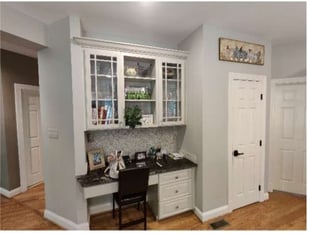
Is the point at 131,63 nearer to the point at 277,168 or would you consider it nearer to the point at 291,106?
the point at 291,106

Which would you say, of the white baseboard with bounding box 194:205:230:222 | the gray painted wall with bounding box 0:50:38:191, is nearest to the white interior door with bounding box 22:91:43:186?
the gray painted wall with bounding box 0:50:38:191

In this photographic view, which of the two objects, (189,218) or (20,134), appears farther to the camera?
(20,134)

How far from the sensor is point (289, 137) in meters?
3.13

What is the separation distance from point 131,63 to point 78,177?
169 cm

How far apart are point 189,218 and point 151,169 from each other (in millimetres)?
873

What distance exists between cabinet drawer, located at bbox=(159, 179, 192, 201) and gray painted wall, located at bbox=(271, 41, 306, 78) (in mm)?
2420

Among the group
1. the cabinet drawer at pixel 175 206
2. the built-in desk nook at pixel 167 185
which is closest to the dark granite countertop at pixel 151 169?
the built-in desk nook at pixel 167 185

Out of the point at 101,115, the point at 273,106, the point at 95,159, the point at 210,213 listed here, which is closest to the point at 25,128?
the point at 95,159

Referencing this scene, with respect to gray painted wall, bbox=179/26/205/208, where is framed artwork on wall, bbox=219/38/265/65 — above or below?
above

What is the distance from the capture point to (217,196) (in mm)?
2537

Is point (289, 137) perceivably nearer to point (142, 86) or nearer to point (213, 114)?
point (213, 114)

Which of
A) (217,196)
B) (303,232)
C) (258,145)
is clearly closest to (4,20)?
(217,196)

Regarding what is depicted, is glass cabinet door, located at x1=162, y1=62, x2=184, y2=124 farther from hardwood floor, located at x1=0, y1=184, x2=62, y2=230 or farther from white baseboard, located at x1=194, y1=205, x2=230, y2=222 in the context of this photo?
hardwood floor, located at x1=0, y1=184, x2=62, y2=230

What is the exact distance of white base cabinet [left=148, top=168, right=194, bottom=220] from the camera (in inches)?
93.7
